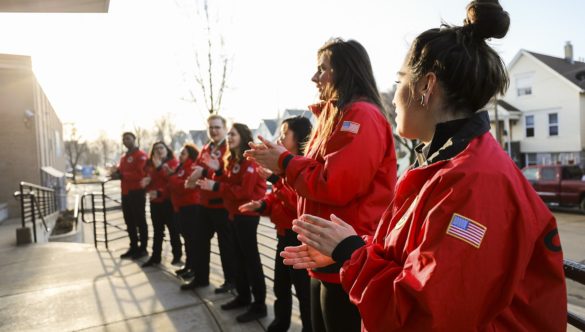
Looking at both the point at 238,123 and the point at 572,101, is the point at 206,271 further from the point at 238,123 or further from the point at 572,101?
the point at 572,101

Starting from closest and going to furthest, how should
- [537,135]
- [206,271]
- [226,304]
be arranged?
1. [226,304]
2. [206,271]
3. [537,135]

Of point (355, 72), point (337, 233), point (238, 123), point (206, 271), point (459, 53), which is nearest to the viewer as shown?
point (459, 53)

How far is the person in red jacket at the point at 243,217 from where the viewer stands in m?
4.10

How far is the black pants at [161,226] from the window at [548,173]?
47.5ft

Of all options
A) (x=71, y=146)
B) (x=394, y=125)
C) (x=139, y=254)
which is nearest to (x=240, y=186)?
(x=139, y=254)

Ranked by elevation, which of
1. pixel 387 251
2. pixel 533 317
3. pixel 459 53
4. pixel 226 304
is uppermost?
pixel 459 53

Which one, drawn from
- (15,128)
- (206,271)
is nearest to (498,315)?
(206,271)

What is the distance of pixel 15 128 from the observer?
14.9 m

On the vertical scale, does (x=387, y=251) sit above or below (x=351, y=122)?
below

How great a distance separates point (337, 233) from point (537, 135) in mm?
30397

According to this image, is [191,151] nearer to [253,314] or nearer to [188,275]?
[188,275]

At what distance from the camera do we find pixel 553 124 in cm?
2547

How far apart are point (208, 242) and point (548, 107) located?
28.4 meters

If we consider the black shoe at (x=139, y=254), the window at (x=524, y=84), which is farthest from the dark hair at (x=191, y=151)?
the window at (x=524, y=84)
